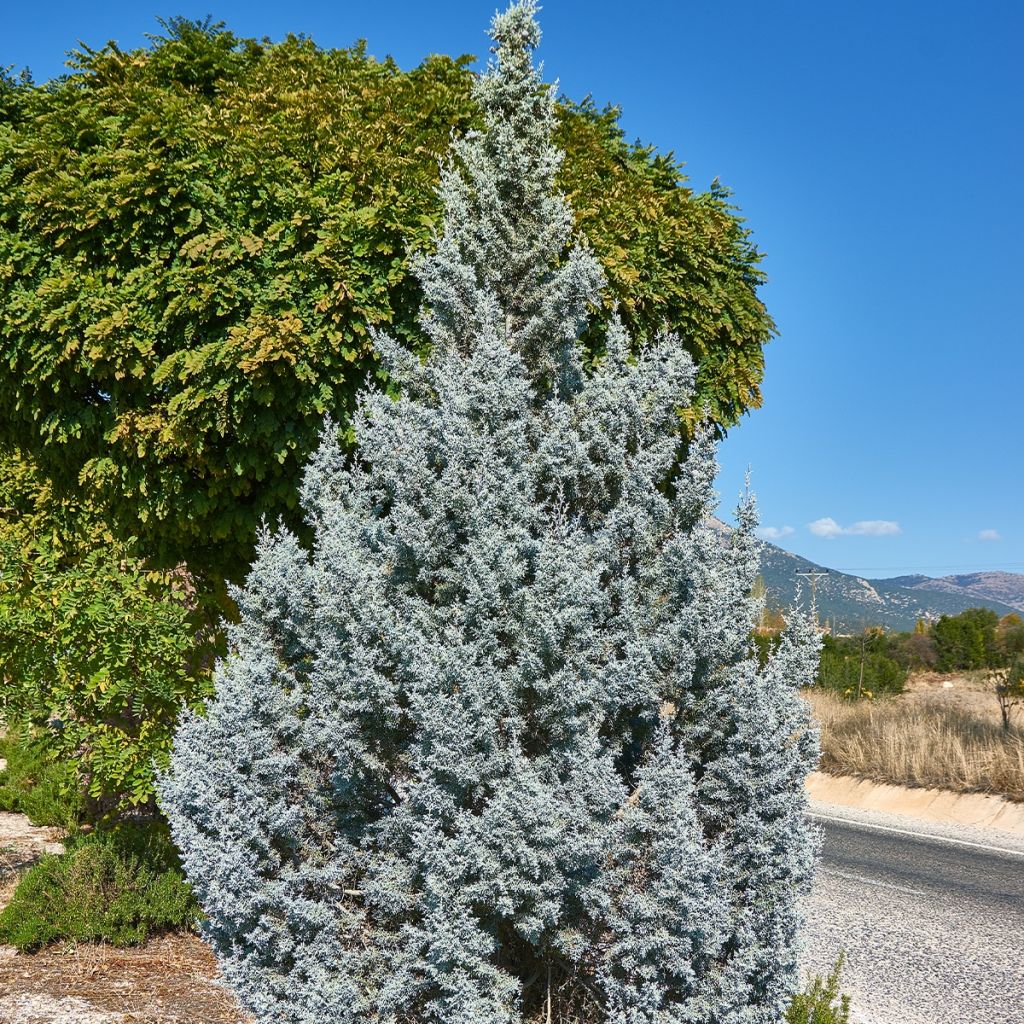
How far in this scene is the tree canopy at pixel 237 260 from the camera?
17.0ft

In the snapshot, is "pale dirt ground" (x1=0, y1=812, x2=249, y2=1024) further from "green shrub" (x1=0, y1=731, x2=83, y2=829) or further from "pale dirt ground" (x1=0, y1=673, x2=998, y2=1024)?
"green shrub" (x1=0, y1=731, x2=83, y2=829)

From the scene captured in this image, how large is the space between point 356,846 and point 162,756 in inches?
121

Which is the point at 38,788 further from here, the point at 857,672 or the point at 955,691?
the point at 955,691

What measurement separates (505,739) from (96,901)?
4.31 metres

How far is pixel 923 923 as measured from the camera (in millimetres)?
7574

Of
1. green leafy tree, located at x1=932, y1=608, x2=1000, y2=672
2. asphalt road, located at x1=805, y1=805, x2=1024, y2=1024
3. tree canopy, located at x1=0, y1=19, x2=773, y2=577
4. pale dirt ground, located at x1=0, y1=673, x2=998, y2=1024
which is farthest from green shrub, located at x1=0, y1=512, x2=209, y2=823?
green leafy tree, located at x1=932, y1=608, x2=1000, y2=672

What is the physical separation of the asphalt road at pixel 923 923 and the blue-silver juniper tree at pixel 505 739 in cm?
258

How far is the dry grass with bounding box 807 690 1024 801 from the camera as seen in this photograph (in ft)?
42.6

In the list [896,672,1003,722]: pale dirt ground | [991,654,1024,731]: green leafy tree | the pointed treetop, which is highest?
the pointed treetop

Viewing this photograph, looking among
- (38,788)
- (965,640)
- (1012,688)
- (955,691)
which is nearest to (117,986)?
(38,788)

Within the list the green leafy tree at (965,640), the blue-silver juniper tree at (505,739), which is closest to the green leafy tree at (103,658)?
the blue-silver juniper tree at (505,739)

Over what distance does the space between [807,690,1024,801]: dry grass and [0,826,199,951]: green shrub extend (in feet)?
30.1

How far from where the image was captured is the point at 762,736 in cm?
354

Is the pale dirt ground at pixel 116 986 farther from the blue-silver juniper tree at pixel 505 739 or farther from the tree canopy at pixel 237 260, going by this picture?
the tree canopy at pixel 237 260
